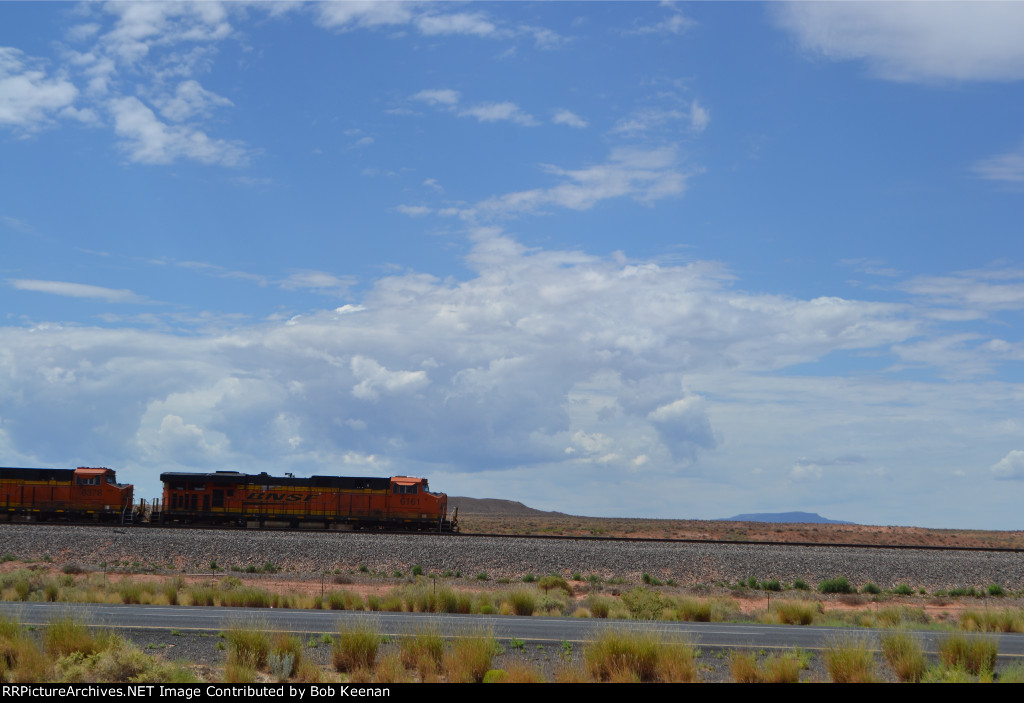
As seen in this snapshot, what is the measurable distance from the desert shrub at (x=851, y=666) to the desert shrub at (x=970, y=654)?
190 cm

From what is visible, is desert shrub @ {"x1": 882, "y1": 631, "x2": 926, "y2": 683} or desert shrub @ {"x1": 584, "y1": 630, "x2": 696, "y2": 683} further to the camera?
desert shrub @ {"x1": 882, "y1": 631, "x2": 926, "y2": 683}

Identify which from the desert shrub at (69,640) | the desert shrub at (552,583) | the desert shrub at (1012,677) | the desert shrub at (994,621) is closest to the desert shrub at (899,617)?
the desert shrub at (994,621)

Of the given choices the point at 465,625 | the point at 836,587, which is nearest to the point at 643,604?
the point at 465,625

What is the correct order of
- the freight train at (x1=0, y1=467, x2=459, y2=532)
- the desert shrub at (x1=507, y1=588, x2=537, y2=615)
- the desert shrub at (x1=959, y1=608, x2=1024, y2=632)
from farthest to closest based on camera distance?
the freight train at (x1=0, y1=467, x2=459, y2=532) < the desert shrub at (x1=507, y1=588, x2=537, y2=615) < the desert shrub at (x1=959, y1=608, x2=1024, y2=632)

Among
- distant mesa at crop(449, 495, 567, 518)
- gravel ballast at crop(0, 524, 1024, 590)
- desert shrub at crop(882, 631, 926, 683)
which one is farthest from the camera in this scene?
distant mesa at crop(449, 495, 567, 518)

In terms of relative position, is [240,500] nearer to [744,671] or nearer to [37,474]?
[37,474]

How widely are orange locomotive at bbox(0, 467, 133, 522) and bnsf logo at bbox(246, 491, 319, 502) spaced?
7.68 meters

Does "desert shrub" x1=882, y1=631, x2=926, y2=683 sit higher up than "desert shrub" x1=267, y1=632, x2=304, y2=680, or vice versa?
"desert shrub" x1=882, y1=631, x2=926, y2=683

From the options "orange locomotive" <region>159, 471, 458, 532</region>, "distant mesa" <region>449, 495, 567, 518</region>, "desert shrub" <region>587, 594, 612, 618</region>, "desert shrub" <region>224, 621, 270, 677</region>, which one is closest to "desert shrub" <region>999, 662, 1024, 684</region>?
"desert shrub" <region>224, 621, 270, 677</region>

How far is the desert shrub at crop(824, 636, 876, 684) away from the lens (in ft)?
42.2

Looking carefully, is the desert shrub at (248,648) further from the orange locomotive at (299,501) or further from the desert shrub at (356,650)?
the orange locomotive at (299,501)

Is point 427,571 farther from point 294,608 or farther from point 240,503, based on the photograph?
point 240,503

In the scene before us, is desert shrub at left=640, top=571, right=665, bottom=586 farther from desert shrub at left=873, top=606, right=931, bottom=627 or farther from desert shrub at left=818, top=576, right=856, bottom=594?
desert shrub at left=873, top=606, right=931, bottom=627

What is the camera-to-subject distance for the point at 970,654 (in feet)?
47.6
